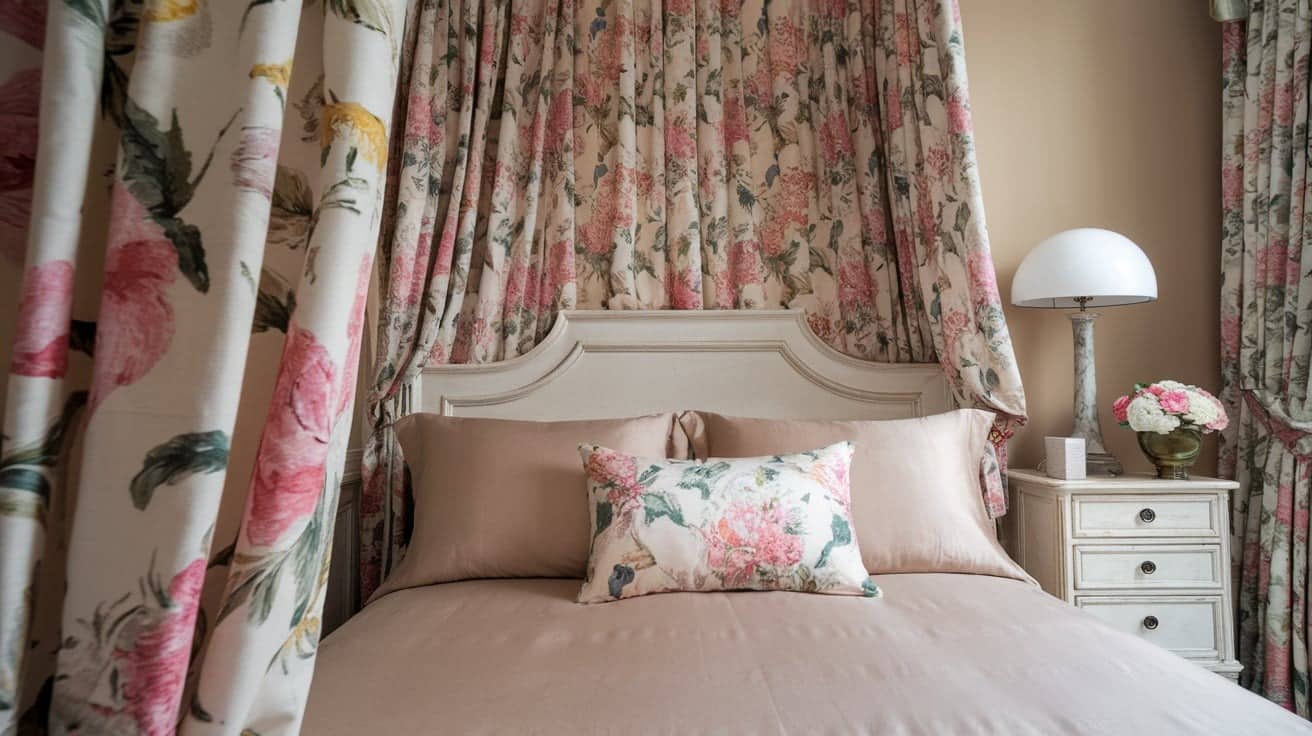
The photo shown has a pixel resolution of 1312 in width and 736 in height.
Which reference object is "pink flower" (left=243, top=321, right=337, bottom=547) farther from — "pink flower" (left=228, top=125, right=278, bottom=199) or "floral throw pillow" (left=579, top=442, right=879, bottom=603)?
"floral throw pillow" (left=579, top=442, right=879, bottom=603)

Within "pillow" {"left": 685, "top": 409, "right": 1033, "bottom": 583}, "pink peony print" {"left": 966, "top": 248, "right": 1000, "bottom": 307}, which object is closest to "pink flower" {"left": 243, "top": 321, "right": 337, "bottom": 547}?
"pillow" {"left": 685, "top": 409, "right": 1033, "bottom": 583}

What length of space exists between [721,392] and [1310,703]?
1.95m

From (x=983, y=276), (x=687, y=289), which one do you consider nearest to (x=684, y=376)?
(x=687, y=289)

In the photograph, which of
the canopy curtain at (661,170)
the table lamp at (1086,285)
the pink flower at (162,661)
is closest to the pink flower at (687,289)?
the canopy curtain at (661,170)

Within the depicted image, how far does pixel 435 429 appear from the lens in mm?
1864

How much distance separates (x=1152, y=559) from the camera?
1849 millimetres

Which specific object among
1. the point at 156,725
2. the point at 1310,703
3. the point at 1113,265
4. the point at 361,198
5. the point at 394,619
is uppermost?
the point at 1113,265

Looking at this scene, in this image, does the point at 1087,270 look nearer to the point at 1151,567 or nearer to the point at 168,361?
the point at 1151,567

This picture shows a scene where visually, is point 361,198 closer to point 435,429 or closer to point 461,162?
point 435,429

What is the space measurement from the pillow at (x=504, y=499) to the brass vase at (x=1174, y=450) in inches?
58.9

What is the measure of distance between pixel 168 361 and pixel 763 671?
37.7 inches

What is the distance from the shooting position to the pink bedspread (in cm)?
88

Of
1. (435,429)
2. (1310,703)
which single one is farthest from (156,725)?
(1310,703)

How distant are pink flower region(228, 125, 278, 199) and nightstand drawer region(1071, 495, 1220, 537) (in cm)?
216
